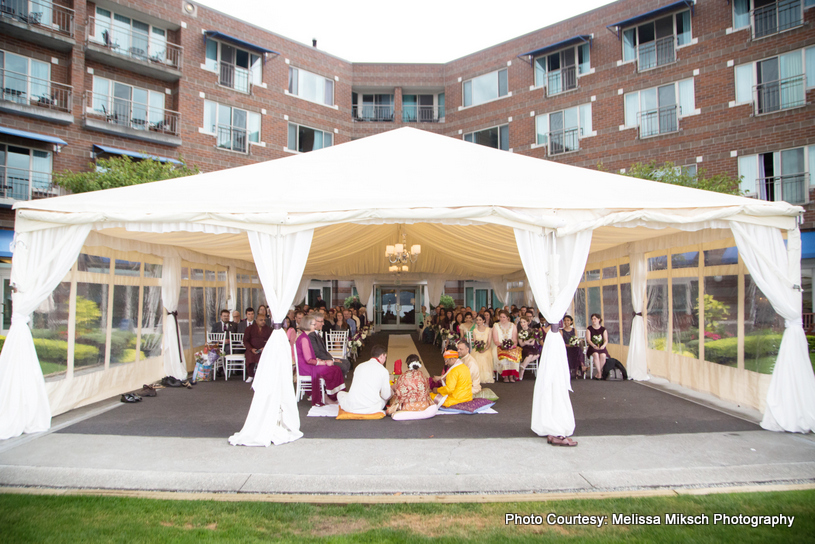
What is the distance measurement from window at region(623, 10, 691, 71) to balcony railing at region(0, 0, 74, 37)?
59.4 ft

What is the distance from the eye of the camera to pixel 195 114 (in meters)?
16.6

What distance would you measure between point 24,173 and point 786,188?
21976 millimetres

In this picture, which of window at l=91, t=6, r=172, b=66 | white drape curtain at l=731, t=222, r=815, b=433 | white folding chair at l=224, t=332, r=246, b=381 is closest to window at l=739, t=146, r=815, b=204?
white drape curtain at l=731, t=222, r=815, b=433

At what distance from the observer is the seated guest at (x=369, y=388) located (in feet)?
18.7

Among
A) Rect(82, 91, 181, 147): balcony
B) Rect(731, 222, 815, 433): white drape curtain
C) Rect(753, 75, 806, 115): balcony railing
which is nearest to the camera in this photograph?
Rect(731, 222, 815, 433): white drape curtain

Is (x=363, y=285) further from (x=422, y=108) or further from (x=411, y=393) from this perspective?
(x=411, y=393)

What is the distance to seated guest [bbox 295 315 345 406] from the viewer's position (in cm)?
639

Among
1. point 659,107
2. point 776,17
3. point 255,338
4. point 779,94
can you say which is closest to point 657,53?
point 659,107

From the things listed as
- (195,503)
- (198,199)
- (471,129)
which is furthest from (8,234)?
(471,129)

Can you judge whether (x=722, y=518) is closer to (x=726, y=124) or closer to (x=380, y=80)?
(x=726, y=124)

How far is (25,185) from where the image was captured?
13.6 m

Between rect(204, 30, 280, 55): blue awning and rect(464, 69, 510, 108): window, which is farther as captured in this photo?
rect(464, 69, 510, 108): window

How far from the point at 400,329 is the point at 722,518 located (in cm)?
2008

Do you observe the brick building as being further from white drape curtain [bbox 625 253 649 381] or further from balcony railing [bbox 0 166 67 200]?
white drape curtain [bbox 625 253 649 381]
